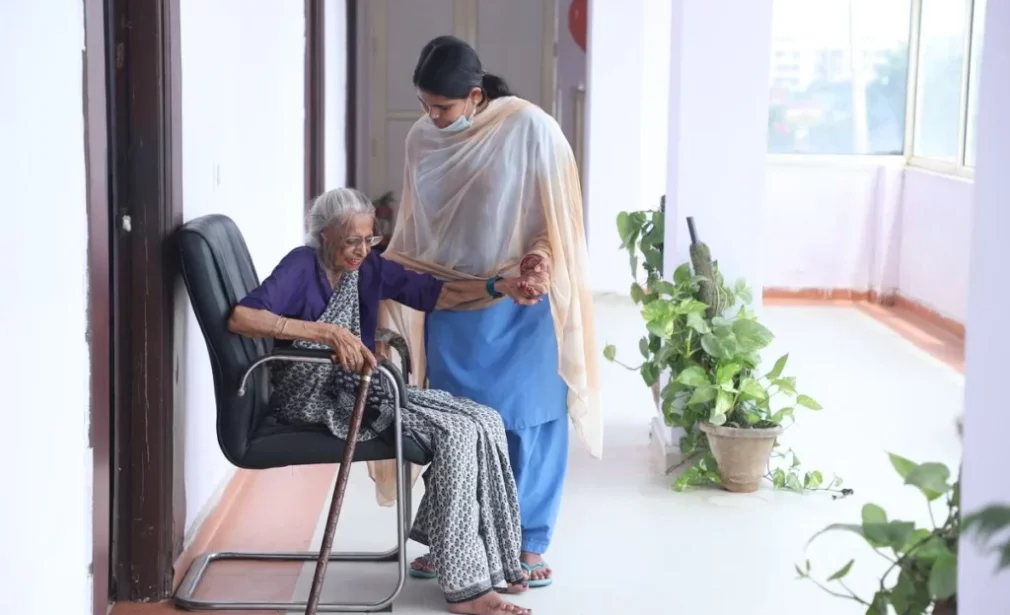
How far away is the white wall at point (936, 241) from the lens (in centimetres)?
754

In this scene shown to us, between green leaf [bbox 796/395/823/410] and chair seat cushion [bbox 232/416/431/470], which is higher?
chair seat cushion [bbox 232/416/431/470]

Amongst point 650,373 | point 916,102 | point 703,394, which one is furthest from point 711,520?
point 916,102

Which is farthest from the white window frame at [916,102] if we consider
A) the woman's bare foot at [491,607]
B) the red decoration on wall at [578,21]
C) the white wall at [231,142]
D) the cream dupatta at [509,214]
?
the woman's bare foot at [491,607]

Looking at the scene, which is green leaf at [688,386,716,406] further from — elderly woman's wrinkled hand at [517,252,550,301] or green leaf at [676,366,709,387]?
elderly woman's wrinkled hand at [517,252,550,301]

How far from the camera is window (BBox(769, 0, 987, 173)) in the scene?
8.76m

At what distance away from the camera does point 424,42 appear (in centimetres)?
1074

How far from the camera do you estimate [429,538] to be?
308 cm

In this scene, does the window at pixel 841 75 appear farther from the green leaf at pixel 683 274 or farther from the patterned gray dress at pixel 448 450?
the patterned gray dress at pixel 448 450

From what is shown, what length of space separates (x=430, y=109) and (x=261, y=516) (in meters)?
1.43

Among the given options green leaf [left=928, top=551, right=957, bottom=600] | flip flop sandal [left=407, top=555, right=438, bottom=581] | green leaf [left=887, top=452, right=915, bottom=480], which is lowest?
flip flop sandal [left=407, top=555, right=438, bottom=581]

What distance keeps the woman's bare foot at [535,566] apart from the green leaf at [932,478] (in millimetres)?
1677

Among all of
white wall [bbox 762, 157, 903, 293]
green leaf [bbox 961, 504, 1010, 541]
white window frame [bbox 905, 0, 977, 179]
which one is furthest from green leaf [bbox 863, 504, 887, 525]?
white wall [bbox 762, 157, 903, 293]

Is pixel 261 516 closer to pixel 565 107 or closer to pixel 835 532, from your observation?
pixel 835 532

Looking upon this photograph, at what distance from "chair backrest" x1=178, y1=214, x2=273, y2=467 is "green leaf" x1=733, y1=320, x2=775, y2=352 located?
5.80ft
